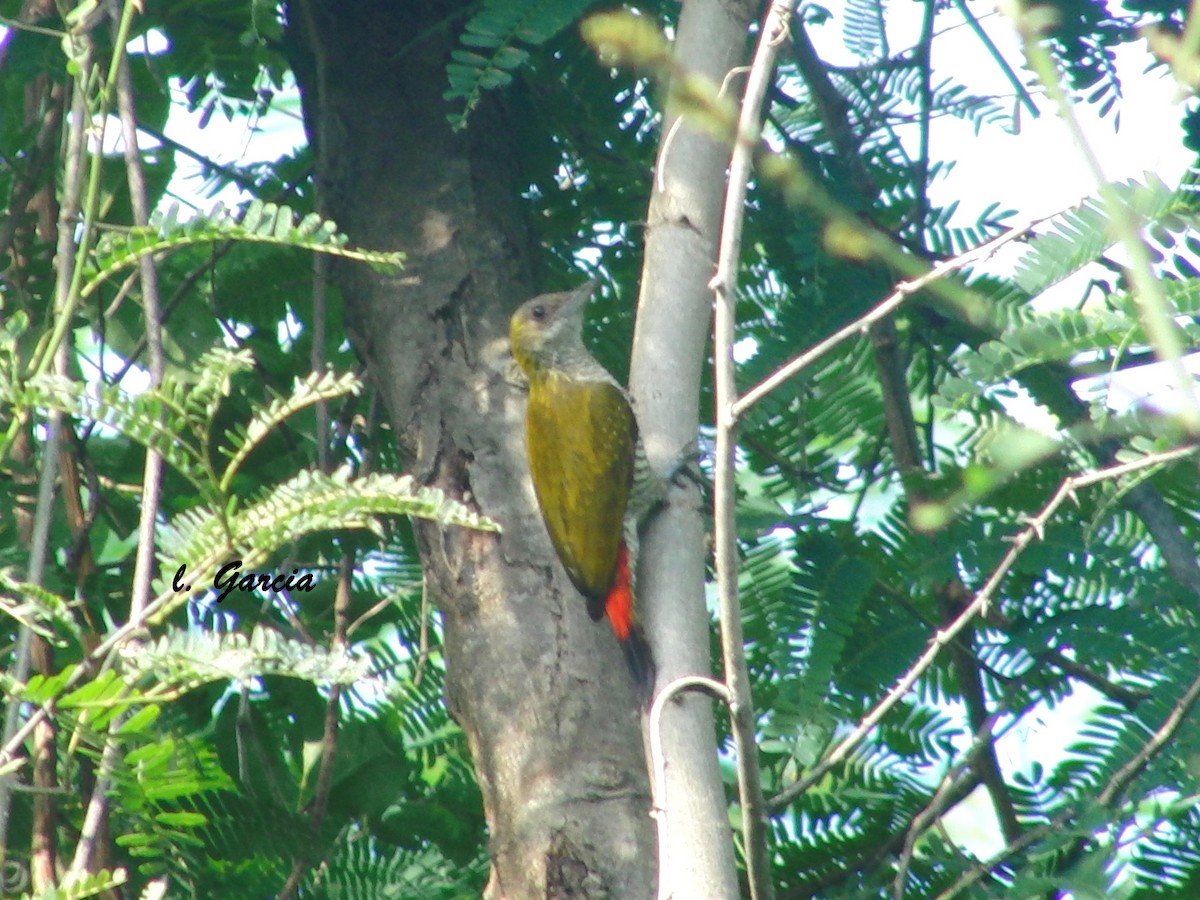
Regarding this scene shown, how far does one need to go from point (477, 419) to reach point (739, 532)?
2.23ft

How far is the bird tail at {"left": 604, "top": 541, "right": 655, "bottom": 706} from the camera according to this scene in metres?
2.60

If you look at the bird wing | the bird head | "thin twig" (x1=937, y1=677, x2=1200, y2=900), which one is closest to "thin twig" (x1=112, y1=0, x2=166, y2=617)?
the bird wing

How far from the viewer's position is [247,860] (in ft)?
10.5

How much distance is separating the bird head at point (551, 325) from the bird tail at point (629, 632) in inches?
28.1

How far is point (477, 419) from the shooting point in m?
3.21

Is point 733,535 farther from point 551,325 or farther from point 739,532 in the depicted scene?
point 551,325

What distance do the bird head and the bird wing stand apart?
145 mm

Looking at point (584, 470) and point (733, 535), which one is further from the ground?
point (584, 470)

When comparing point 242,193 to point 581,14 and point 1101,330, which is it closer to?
point 581,14

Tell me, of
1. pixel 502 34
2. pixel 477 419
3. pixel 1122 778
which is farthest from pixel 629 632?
pixel 502 34

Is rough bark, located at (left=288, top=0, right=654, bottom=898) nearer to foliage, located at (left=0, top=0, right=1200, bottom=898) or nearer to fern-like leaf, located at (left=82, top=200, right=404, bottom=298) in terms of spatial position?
foliage, located at (left=0, top=0, right=1200, bottom=898)

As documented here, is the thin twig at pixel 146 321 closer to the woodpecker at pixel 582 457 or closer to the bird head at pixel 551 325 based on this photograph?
the woodpecker at pixel 582 457

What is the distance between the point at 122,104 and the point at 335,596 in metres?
1.53

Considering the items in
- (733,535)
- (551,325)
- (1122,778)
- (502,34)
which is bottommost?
(1122,778)
